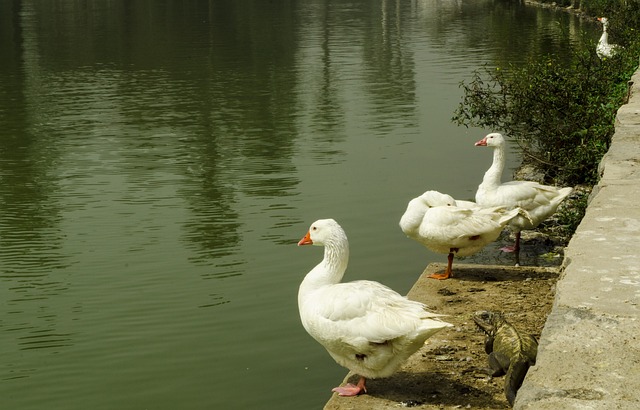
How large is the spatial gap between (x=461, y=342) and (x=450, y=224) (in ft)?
6.85

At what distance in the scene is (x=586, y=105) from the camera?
13.5 metres

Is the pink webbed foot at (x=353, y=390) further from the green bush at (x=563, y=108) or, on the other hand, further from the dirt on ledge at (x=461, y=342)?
the green bush at (x=563, y=108)

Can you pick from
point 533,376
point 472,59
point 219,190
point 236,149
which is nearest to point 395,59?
point 472,59

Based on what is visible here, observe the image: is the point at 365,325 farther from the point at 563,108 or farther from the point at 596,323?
the point at 563,108

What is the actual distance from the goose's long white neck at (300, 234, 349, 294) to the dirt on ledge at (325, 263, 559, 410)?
792mm

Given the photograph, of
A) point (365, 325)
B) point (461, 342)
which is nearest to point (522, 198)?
point (461, 342)

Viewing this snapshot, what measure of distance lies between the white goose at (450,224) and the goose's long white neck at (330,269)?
2545 mm

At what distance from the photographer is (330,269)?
23.5ft

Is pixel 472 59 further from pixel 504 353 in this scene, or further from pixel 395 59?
Answer: pixel 504 353

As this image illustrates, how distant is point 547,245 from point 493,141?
1.42 meters

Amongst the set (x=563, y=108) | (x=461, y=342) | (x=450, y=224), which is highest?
(x=563, y=108)

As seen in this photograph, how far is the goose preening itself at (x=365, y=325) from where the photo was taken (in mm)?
6430

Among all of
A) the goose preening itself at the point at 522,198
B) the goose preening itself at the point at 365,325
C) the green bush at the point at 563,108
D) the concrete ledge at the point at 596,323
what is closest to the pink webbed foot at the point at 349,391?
the goose preening itself at the point at 365,325

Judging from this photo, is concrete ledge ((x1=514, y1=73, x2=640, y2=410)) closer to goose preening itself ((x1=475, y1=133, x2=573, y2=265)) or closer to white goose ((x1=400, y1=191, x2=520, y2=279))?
white goose ((x1=400, y1=191, x2=520, y2=279))
